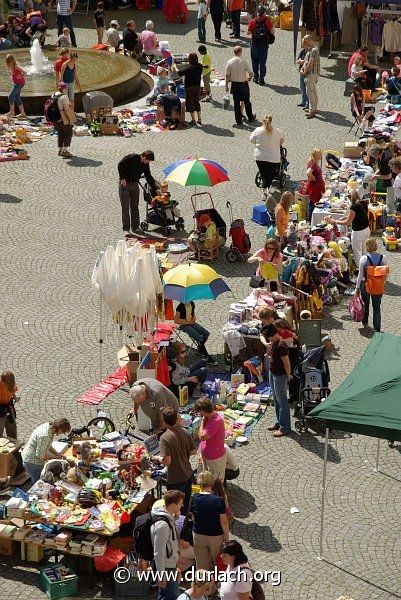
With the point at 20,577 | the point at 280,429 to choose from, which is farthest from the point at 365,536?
the point at 20,577

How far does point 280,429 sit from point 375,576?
10.3ft

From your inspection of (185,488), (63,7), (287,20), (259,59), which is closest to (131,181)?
(185,488)

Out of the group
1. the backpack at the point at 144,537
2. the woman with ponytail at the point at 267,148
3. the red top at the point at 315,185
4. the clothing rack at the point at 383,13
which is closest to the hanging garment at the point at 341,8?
the clothing rack at the point at 383,13

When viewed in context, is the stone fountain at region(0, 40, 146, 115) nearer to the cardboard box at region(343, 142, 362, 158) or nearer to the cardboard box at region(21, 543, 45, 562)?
the cardboard box at region(343, 142, 362, 158)

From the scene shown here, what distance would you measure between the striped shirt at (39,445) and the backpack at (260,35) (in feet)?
57.6

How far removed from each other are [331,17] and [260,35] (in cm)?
344

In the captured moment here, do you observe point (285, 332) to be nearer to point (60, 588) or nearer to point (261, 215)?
point (60, 588)

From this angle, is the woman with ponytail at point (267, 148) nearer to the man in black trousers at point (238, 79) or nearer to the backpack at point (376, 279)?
the man in black trousers at point (238, 79)

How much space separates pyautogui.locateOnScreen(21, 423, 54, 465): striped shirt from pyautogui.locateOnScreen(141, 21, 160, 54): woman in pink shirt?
19484 mm

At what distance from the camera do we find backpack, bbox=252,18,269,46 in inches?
1171

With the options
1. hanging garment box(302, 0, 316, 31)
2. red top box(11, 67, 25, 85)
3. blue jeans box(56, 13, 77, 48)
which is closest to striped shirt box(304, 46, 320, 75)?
hanging garment box(302, 0, 316, 31)

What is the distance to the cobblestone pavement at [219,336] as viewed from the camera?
43.6 ft

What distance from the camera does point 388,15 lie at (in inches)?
1248

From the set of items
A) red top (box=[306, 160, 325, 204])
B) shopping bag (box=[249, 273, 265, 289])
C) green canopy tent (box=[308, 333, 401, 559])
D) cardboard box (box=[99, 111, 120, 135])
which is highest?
green canopy tent (box=[308, 333, 401, 559])
